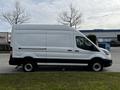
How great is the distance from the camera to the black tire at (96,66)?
14516 millimetres

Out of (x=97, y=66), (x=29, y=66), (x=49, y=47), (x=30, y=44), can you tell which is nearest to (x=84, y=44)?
(x=97, y=66)

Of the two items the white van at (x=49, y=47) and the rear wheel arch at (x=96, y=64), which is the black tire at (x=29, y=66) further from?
the rear wheel arch at (x=96, y=64)

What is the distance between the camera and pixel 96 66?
14578 mm

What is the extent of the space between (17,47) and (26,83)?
175 inches

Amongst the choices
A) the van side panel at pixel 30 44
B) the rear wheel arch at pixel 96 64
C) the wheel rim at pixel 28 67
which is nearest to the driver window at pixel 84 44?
the rear wheel arch at pixel 96 64

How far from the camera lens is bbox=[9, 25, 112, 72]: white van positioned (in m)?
14.2

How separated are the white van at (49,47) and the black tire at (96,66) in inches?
8.9

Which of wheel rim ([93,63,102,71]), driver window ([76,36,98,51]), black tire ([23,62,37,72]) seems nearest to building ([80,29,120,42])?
wheel rim ([93,63,102,71])

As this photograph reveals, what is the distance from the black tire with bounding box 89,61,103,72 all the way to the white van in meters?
0.23

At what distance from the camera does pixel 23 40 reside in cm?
1418

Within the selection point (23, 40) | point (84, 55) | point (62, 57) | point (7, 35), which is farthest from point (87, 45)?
point (7, 35)

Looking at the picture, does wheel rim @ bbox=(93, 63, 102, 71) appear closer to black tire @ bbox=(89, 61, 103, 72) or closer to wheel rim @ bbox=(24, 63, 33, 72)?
black tire @ bbox=(89, 61, 103, 72)

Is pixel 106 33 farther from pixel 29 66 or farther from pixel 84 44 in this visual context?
pixel 29 66

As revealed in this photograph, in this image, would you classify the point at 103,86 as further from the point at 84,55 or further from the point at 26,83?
the point at 84,55
